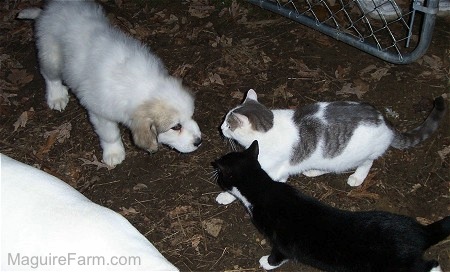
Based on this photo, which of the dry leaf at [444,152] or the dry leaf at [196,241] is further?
the dry leaf at [444,152]

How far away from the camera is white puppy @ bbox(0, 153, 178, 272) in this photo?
157cm

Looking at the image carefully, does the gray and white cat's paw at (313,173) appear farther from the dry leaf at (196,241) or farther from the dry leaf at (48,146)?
the dry leaf at (48,146)

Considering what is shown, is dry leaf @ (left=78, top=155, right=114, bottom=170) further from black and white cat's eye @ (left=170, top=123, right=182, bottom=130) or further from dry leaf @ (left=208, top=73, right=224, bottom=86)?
dry leaf @ (left=208, top=73, right=224, bottom=86)

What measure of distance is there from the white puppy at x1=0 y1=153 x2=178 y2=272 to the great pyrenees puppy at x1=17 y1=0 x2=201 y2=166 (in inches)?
64.2

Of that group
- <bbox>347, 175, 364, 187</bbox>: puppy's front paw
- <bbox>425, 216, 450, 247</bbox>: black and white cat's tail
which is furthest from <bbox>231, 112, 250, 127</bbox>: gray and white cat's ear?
<bbox>425, 216, 450, 247</bbox>: black and white cat's tail

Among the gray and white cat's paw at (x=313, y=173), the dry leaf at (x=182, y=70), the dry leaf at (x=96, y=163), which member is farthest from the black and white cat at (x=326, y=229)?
the dry leaf at (x=182, y=70)

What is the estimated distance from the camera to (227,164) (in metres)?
3.27

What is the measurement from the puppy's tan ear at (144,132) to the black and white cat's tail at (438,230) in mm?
1841

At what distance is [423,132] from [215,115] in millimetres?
1757

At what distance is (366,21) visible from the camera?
5.15m

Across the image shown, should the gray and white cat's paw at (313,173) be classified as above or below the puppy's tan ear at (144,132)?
below

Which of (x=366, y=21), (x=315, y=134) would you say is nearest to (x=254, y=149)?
(x=315, y=134)

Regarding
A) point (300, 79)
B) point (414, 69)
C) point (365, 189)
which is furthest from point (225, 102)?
point (414, 69)

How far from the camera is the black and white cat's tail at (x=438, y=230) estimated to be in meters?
2.72
